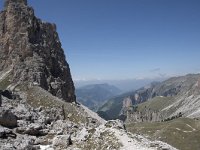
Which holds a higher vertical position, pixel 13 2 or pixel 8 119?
pixel 13 2

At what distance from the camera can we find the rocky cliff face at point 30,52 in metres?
140

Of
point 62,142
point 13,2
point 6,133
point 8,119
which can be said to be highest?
point 13,2

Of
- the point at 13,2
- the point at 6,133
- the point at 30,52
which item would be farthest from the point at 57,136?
the point at 13,2

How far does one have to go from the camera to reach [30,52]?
148000 millimetres

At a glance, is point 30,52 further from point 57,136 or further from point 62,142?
point 62,142

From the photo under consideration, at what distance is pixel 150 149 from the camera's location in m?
41.4

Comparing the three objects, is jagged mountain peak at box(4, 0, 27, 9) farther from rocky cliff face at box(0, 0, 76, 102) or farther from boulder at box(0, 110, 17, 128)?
boulder at box(0, 110, 17, 128)

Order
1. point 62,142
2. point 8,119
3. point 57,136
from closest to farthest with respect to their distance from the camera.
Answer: point 62,142
point 57,136
point 8,119

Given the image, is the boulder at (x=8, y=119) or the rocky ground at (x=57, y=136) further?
the boulder at (x=8, y=119)

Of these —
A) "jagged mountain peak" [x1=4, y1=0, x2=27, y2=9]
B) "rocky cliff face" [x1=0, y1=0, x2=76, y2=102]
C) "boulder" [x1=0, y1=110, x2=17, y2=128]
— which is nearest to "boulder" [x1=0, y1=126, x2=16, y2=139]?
"boulder" [x1=0, y1=110, x2=17, y2=128]

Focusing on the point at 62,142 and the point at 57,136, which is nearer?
the point at 62,142

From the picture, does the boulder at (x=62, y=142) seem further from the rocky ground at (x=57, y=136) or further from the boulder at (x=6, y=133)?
the boulder at (x=6, y=133)

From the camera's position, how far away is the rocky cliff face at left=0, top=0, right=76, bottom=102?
140250mm

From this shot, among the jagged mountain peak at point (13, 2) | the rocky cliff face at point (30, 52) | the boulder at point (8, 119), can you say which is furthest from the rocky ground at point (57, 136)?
the jagged mountain peak at point (13, 2)
